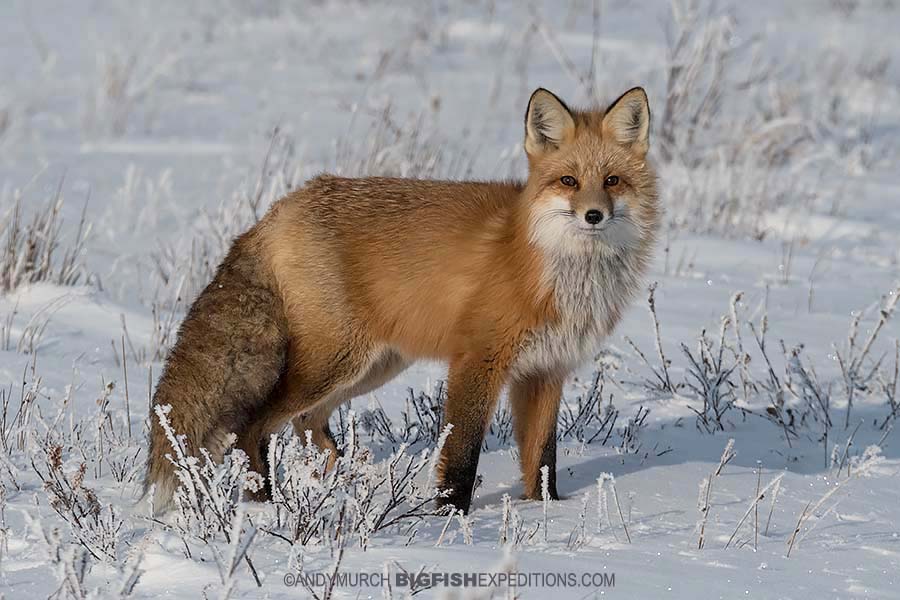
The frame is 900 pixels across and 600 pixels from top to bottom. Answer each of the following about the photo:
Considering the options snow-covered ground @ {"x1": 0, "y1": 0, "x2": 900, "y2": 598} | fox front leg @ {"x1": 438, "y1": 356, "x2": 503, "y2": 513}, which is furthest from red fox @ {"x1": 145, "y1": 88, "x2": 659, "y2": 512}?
snow-covered ground @ {"x1": 0, "y1": 0, "x2": 900, "y2": 598}

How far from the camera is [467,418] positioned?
4328 mm

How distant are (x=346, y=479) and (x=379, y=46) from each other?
1142cm

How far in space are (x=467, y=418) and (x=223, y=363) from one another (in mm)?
936

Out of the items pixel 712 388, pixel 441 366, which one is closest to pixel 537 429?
pixel 441 366

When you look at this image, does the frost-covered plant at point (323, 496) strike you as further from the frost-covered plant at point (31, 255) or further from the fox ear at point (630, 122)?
the frost-covered plant at point (31, 255)

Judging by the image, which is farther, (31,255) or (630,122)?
(31,255)

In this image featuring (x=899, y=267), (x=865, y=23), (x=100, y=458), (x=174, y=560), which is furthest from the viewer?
(x=865, y=23)

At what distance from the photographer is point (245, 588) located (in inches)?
119

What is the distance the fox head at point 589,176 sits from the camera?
4312mm

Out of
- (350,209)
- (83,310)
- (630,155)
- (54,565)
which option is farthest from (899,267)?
(54,565)

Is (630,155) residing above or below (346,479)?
above

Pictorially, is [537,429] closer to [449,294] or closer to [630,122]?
[449,294]

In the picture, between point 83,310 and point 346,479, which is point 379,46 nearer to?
point 83,310

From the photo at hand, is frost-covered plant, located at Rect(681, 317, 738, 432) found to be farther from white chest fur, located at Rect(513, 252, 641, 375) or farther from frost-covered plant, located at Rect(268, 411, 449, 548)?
frost-covered plant, located at Rect(268, 411, 449, 548)
